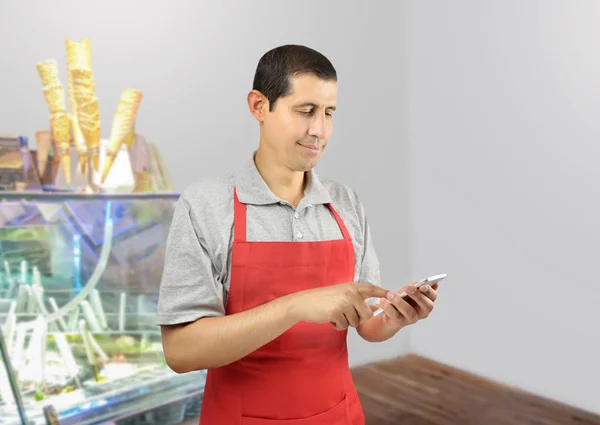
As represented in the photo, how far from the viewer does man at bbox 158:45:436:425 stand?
111cm

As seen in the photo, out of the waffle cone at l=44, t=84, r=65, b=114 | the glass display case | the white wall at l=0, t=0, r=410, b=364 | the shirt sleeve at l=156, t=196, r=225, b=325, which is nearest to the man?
the shirt sleeve at l=156, t=196, r=225, b=325

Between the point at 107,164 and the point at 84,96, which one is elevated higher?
the point at 84,96

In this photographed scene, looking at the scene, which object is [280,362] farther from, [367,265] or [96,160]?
[96,160]

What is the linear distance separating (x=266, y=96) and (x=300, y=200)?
217mm

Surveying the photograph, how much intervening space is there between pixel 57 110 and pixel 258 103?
157cm

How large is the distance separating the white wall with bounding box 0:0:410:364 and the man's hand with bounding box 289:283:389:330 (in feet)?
6.42

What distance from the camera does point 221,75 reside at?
3.15m

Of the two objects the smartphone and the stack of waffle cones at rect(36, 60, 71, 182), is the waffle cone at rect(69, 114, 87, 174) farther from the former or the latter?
the smartphone

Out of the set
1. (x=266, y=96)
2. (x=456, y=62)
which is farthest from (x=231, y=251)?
(x=456, y=62)

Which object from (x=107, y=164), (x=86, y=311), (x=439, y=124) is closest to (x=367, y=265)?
(x=86, y=311)

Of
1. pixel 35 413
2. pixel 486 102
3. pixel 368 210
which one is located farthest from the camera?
pixel 368 210

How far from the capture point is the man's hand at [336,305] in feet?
3.33

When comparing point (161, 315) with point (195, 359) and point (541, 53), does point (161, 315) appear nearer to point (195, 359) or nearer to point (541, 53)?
point (195, 359)

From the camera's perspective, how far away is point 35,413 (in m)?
2.12
